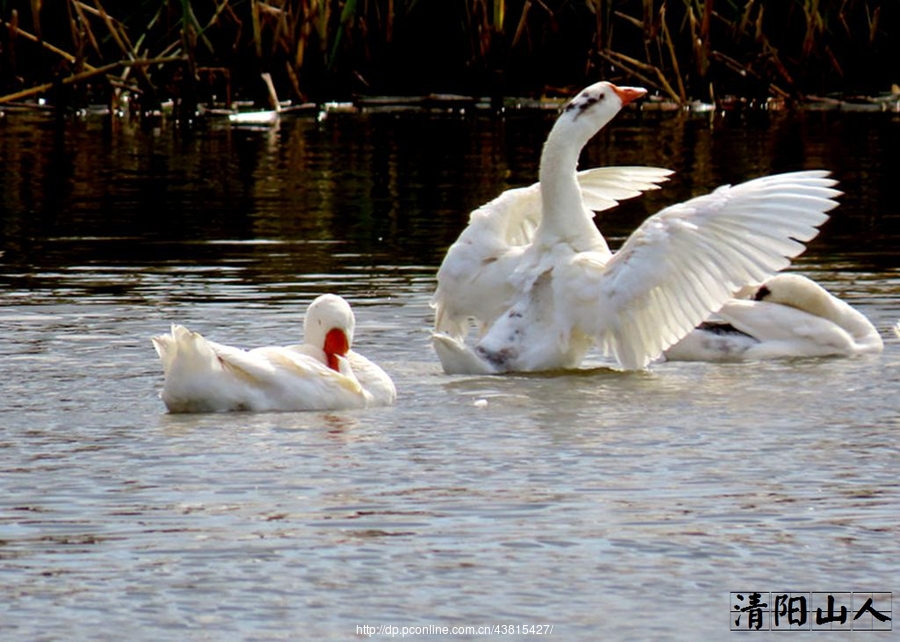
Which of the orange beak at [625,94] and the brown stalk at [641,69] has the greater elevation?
the orange beak at [625,94]

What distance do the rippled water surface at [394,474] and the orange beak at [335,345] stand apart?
349 mm

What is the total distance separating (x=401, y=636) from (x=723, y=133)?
1915cm

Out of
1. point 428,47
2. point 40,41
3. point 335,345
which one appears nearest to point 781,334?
point 335,345

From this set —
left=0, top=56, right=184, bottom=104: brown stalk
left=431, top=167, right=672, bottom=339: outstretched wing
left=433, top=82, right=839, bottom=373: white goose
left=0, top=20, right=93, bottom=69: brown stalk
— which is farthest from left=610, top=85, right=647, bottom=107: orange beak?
left=0, top=20, right=93, bottom=69: brown stalk

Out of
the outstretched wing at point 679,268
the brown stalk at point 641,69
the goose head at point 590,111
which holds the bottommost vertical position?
the outstretched wing at point 679,268

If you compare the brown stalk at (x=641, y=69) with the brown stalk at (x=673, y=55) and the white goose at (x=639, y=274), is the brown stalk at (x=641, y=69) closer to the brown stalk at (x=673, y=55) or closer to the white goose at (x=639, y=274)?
the brown stalk at (x=673, y=55)

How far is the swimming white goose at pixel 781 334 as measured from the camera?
10.1m

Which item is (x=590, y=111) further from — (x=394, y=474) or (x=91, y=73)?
(x=91, y=73)

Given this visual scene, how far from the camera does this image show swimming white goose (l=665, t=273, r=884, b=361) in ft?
33.0

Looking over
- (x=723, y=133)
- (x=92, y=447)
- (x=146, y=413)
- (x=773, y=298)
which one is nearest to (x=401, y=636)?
(x=92, y=447)

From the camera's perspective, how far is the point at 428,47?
27.5 metres

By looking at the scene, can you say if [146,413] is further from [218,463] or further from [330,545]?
[330,545]

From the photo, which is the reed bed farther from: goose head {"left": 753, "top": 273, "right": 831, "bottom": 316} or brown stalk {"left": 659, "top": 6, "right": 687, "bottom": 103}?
goose head {"left": 753, "top": 273, "right": 831, "bottom": 316}

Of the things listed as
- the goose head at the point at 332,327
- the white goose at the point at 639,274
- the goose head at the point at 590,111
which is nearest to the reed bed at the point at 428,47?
the goose head at the point at 590,111
